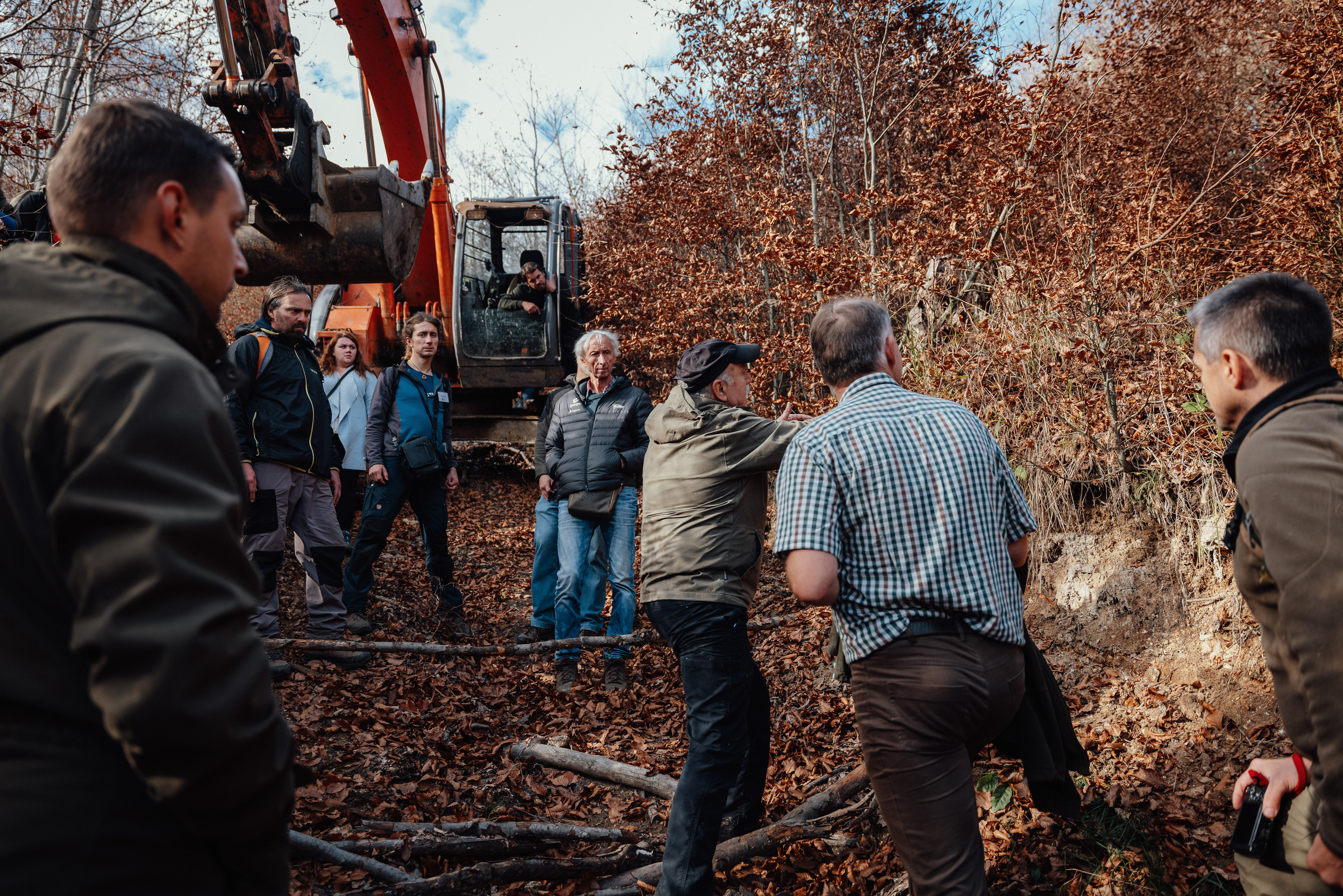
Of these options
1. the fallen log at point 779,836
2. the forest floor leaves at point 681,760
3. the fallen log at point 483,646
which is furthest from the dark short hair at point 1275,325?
the fallen log at point 483,646

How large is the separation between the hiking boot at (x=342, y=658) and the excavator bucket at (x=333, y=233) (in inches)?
107

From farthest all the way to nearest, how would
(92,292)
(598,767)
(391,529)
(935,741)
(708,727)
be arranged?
(391,529) < (598,767) < (708,727) < (935,741) < (92,292)

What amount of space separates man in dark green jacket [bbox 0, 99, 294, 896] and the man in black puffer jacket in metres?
4.56

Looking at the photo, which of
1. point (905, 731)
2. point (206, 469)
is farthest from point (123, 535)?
point (905, 731)

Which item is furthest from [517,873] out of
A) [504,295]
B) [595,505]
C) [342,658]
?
[504,295]

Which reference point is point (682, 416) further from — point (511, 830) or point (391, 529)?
point (391, 529)

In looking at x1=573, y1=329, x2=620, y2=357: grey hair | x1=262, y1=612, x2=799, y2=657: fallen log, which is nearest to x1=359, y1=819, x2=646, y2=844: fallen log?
x1=262, y1=612, x2=799, y2=657: fallen log

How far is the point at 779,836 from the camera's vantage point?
3568 millimetres

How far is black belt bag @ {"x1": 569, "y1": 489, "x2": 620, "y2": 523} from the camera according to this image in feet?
19.3

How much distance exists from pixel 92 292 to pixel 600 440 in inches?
186

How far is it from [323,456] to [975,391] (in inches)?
188

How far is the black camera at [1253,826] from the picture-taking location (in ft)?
6.68

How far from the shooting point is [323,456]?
5.71m

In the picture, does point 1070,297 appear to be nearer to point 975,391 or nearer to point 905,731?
point 975,391
